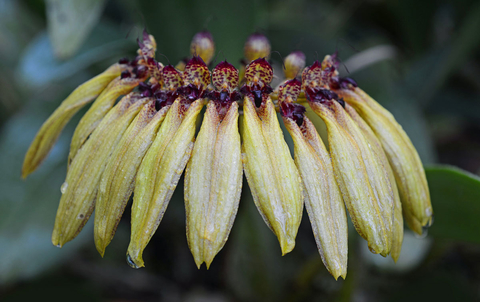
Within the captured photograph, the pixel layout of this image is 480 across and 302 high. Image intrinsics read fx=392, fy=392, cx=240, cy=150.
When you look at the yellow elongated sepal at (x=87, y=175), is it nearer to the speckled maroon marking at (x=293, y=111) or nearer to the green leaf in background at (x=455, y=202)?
the speckled maroon marking at (x=293, y=111)

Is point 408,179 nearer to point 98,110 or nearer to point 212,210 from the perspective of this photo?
point 212,210

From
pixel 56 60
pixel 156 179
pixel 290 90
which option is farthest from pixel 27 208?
pixel 290 90

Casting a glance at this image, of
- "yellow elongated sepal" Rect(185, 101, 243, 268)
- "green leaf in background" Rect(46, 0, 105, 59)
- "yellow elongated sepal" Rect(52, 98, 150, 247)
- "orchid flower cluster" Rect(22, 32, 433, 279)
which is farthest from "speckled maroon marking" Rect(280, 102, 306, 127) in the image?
"green leaf in background" Rect(46, 0, 105, 59)

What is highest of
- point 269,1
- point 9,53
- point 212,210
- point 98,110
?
point 269,1

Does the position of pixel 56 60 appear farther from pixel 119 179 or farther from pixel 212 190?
pixel 212 190

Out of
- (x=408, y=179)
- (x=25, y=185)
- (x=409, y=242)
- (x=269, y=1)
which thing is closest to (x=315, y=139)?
(x=408, y=179)

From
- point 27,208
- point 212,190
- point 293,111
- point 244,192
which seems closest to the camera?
point 212,190

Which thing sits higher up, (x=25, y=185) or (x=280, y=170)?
(x=25, y=185)
